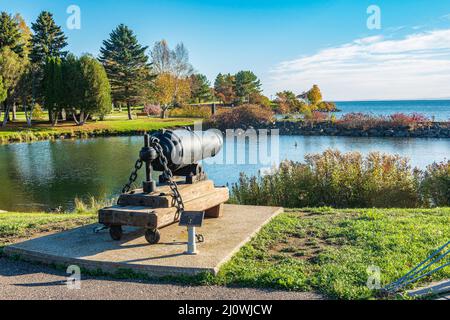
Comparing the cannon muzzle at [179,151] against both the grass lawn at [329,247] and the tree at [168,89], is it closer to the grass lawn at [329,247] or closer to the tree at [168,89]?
the grass lawn at [329,247]

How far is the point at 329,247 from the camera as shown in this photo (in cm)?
603

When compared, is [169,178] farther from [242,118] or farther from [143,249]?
[242,118]

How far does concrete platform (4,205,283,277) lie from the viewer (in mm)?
5324

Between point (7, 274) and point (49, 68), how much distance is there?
147 feet

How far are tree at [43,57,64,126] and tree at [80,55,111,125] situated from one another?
2.20m

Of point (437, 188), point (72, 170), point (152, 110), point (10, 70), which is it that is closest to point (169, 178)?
point (437, 188)

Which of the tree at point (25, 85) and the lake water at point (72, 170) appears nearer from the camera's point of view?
the lake water at point (72, 170)

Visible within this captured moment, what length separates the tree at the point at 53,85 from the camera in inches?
1822

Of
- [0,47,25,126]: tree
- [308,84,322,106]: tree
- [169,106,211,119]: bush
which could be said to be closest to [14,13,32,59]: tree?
[0,47,25,126]: tree

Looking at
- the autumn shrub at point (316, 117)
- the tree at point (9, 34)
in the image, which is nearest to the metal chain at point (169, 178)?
the autumn shrub at point (316, 117)

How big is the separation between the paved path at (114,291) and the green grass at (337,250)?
0.21 metres

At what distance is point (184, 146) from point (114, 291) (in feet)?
8.75

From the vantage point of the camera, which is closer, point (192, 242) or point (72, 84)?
point (192, 242)
